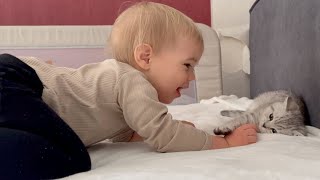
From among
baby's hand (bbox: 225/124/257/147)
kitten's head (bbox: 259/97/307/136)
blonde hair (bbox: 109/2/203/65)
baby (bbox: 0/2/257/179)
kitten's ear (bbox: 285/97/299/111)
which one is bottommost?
kitten's head (bbox: 259/97/307/136)

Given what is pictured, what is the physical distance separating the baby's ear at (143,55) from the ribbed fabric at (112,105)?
0.05 m

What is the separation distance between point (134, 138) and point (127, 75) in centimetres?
28

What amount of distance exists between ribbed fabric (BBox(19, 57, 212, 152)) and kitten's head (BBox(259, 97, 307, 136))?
341 millimetres

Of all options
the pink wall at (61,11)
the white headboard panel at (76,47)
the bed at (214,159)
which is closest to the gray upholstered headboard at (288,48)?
the bed at (214,159)

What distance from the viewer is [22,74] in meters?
0.86

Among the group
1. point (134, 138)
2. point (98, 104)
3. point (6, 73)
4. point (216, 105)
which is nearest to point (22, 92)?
point (6, 73)

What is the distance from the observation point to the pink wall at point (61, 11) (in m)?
2.65

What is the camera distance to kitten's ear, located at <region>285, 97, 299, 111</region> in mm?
1316

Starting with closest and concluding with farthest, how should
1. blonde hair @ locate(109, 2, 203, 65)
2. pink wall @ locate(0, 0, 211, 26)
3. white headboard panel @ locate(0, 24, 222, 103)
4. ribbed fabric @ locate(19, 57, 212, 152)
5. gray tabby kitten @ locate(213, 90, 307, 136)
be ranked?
ribbed fabric @ locate(19, 57, 212, 152)
blonde hair @ locate(109, 2, 203, 65)
gray tabby kitten @ locate(213, 90, 307, 136)
white headboard panel @ locate(0, 24, 222, 103)
pink wall @ locate(0, 0, 211, 26)

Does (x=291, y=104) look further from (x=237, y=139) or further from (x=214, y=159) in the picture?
(x=214, y=159)

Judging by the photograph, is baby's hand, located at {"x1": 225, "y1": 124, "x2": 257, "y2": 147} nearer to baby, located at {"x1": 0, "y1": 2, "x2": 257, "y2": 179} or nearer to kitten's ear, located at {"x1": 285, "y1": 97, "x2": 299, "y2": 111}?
baby, located at {"x1": 0, "y1": 2, "x2": 257, "y2": 179}

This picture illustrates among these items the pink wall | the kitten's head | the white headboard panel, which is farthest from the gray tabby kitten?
the pink wall

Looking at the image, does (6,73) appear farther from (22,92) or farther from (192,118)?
(192,118)

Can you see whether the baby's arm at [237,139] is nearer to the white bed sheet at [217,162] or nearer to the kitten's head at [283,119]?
the white bed sheet at [217,162]
